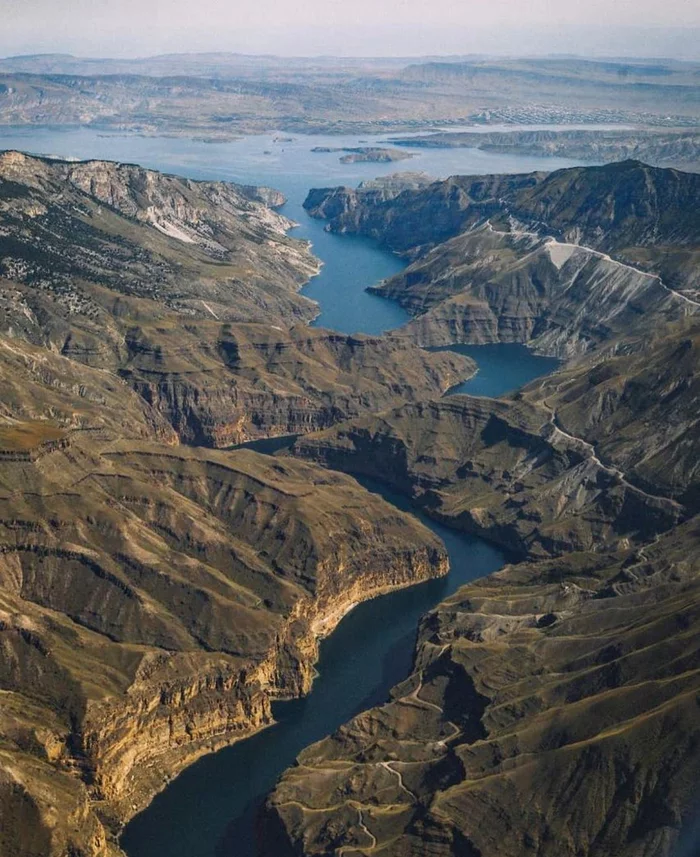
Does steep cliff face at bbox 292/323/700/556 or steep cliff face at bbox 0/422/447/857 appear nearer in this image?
steep cliff face at bbox 0/422/447/857

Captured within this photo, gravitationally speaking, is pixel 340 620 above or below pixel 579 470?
below

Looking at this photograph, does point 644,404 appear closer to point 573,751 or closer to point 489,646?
point 489,646

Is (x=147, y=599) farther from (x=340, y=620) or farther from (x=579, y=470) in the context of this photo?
(x=579, y=470)

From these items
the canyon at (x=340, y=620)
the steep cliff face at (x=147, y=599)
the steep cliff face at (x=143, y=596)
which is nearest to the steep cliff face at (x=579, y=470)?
the canyon at (x=340, y=620)

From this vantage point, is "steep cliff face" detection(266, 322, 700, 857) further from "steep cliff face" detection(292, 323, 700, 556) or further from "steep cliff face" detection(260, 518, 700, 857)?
"steep cliff face" detection(292, 323, 700, 556)

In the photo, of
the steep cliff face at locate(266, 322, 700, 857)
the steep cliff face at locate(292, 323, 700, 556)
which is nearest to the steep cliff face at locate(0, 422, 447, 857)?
the steep cliff face at locate(266, 322, 700, 857)

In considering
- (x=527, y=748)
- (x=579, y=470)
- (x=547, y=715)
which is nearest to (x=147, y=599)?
(x=547, y=715)

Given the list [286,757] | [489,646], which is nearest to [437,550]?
[489,646]

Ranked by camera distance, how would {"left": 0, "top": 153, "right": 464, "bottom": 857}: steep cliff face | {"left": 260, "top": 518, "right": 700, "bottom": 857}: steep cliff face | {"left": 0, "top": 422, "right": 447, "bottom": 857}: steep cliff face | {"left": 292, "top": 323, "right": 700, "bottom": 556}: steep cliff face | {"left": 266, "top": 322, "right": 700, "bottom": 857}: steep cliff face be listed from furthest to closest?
{"left": 292, "top": 323, "right": 700, "bottom": 556}: steep cliff face < {"left": 0, "top": 422, "right": 447, "bottom": 857}: steep cliff face < {"left": 0, "top": 153, "right": 464, "bottom": 857}: steep cliff face < {"left": 266, "top": 322, "right": 700, "bottom": 857}: steep cliff face < {"left": 260, "top": 518, "right": 700, "bottom": 857}: steep cliff face
